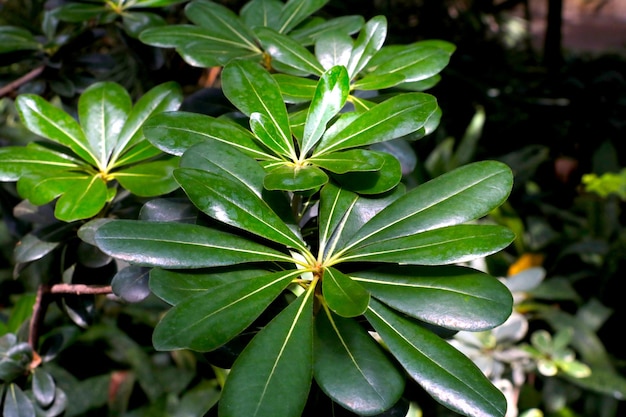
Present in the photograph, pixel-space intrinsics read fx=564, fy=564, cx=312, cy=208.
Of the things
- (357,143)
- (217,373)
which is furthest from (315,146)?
(217,373)

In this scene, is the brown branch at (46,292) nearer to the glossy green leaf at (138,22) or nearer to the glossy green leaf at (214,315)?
the glossy green leaf at (214,315)

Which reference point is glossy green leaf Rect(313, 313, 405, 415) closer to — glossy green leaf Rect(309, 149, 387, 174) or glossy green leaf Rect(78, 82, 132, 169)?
glossy green leaf Rect(309, 149, 387, 174)

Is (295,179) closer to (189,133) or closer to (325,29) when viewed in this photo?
(189,133)

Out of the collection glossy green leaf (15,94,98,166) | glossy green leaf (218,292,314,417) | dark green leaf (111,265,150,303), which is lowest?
dark green leaf (111,265,150,303)

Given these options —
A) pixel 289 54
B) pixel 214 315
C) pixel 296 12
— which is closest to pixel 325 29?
pixel 296 12

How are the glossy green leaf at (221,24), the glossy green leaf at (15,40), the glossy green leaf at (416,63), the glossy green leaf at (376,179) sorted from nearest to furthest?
the glossy green leaf at (376,179) → the glossy green leaf at (416,63) → the glossy green leaf at (221,24) → the glossy green leaf at (15,40)

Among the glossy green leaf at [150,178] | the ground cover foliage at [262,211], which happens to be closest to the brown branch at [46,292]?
the ground cover foliage at [262,211]

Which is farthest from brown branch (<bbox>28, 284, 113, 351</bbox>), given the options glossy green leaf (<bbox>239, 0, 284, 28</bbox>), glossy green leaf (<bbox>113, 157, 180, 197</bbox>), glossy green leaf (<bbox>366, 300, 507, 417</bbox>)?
glossy green leaf (<bbox>239, 0, 284, 28</bbox>)
